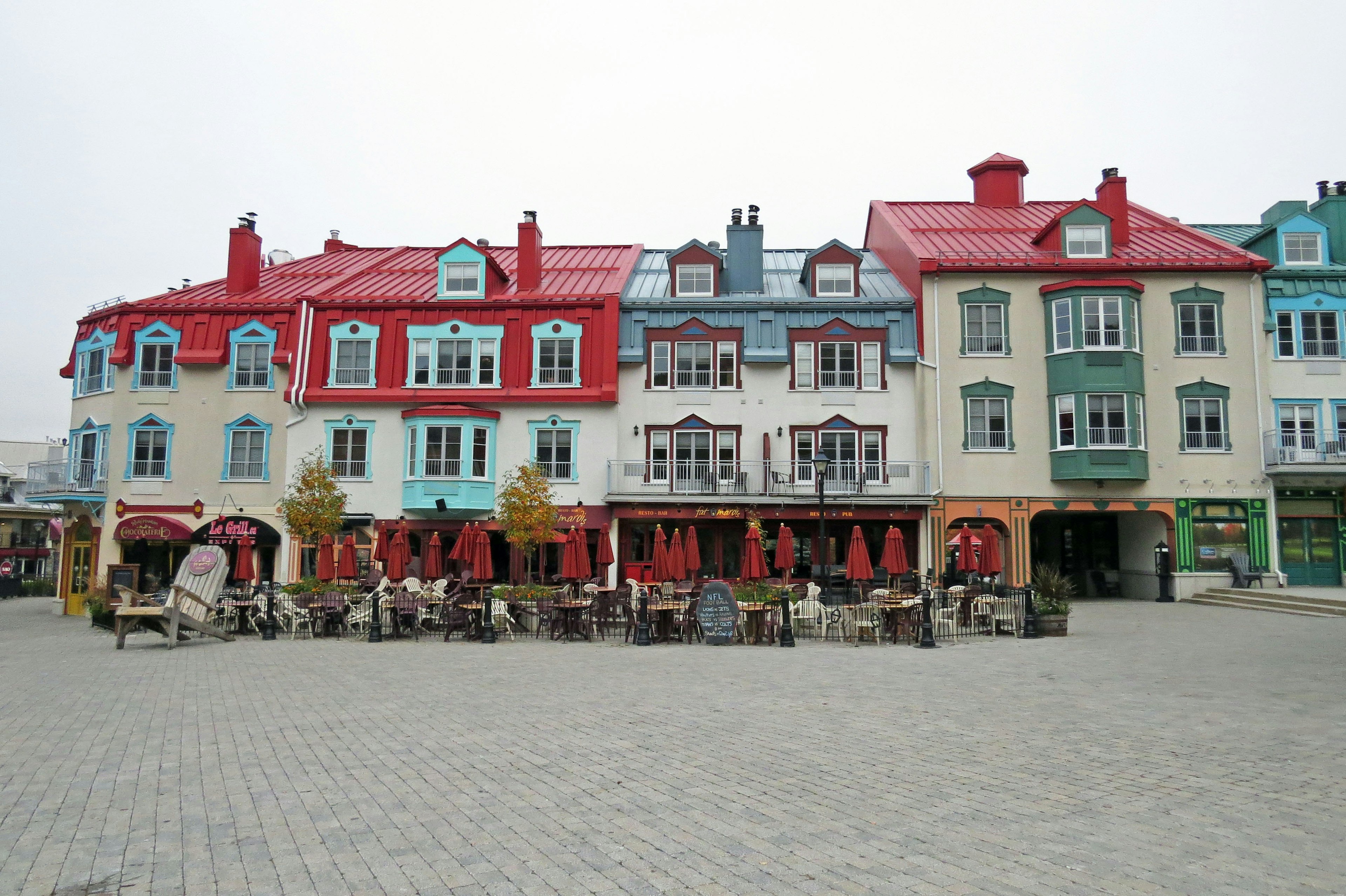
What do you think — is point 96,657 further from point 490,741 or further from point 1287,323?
point 1287,323

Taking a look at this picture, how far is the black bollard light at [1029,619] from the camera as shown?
723 inches

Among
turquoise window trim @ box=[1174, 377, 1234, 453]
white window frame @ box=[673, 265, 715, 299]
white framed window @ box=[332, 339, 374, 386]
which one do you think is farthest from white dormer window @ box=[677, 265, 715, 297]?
turquoise window trim @ box=[1174, 377, 1234, 453]

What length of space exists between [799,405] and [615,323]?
6.52 m

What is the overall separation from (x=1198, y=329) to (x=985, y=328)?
6540 millimetres

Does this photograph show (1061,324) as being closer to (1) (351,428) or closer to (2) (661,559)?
(2) (661,559)

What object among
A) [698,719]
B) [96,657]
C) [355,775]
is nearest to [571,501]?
[96,657]

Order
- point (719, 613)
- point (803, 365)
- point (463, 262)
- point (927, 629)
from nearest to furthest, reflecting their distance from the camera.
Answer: point (927, 629)
point (719, 613)
point (803, 365)
point (463, 262)

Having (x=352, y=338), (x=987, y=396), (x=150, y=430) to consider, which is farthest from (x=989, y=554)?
(x=150, y=430)

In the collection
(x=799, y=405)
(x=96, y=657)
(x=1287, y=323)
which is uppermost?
(x=1287, y=323)

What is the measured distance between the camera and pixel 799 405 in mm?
30125

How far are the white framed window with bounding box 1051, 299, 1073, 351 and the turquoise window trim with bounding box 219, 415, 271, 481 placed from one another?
82.9ft

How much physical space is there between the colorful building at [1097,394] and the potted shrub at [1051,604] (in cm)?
905

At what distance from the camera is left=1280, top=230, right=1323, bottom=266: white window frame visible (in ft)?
96.9

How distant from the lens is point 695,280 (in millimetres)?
31781
